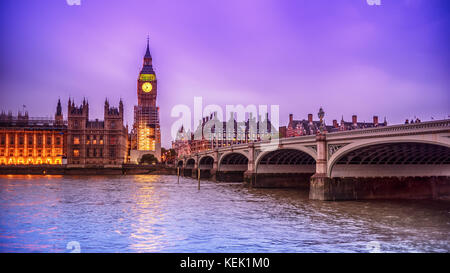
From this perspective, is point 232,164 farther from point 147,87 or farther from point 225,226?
point 147,87

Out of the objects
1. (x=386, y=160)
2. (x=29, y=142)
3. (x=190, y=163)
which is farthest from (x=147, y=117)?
(x=386, y=160)

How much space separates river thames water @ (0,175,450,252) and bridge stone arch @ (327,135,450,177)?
9.96ft

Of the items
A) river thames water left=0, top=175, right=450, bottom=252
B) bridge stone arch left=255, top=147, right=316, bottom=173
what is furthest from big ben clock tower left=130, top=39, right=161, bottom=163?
river thames water left=0, top=175, right=450, bottom=252

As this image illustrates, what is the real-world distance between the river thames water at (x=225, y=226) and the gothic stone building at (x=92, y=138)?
95.1 meters

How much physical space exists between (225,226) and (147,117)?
160557 millimetres

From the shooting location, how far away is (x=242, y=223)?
21844 mm

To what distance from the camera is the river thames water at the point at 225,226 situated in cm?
1611

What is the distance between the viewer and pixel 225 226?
20766 millimetres

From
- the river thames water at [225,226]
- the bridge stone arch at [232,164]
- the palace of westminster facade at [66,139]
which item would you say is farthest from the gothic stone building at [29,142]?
the river thames water at [225,226]

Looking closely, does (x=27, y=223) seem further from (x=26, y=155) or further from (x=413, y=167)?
(x=26, y=155)

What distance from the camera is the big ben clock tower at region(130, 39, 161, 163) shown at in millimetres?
165175

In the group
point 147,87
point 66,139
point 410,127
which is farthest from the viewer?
point 147,87

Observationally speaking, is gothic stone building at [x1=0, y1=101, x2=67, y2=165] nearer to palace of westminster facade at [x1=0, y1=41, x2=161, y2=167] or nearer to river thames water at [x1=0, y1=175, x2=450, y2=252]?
palace of westminster facade at [x1=0, y1=41, x2=161, y2=167]

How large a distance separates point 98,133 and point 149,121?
51.4 meters
